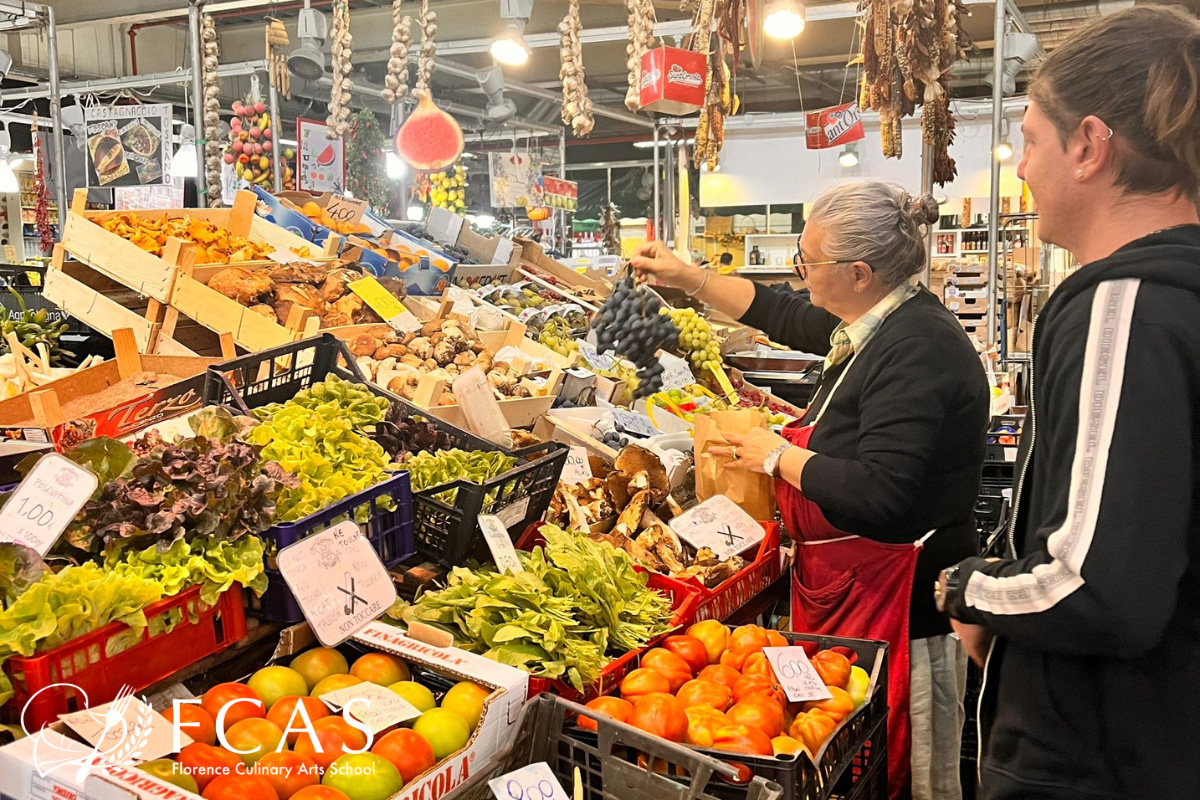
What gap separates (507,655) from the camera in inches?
73.9

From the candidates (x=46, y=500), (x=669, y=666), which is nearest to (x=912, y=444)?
(x=669, y=666)

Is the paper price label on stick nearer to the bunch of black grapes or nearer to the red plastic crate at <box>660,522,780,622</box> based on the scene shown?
the red plastic crate at <box>660,522,780,622</box>

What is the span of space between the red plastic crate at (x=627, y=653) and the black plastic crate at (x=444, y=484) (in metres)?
0.06

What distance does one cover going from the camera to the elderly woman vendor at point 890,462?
7.58ft

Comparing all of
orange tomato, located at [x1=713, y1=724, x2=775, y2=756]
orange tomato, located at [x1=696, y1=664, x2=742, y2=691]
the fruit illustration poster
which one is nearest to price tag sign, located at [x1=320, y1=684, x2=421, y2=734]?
orange tomato, located at [x1=713, y1=724, x2=775, y2=756]

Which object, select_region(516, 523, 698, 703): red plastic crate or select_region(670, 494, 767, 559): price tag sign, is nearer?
select_region(516, 523, 698, 703): red plastic crate

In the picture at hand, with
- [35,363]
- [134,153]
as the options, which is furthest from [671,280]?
[134,153]

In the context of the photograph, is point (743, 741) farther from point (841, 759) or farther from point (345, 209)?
point (345, 209)

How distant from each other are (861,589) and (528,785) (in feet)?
4.13

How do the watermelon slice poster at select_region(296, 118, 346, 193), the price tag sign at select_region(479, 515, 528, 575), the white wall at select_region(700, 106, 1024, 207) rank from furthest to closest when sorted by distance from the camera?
the white wall at select_region(700, 106, 1024, 207) < the watermelon slice poster at select_region(296, 118, 346, 193) < the price tag sign at select_region(479, 515, 528, 575)

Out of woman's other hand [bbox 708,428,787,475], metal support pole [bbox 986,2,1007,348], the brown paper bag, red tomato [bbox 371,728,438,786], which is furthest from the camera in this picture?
metal support pole [bbox 986,2,1007,348]

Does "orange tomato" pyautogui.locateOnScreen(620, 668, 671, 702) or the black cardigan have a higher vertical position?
the black cardigan

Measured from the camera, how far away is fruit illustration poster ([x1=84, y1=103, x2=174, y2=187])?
27.8 feet

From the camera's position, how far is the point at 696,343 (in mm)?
4871
